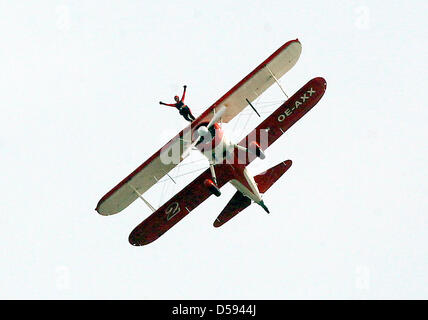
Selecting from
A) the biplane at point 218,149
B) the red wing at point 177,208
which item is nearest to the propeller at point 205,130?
the biplane at point 218,149

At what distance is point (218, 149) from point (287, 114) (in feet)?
9.81

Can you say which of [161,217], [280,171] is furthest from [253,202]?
[161,217]

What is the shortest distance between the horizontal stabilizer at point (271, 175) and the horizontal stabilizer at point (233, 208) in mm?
927

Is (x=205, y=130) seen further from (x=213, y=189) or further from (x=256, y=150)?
(x=213, y=189)

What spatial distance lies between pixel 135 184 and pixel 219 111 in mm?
4592

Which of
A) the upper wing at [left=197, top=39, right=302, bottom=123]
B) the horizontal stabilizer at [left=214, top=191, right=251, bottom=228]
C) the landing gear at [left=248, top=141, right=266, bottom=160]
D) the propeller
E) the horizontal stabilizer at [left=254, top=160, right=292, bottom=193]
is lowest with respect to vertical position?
the horizontal stabilizer at [left=214, top=191, right=251, bottom=228]

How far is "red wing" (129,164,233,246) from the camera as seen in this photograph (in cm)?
3559

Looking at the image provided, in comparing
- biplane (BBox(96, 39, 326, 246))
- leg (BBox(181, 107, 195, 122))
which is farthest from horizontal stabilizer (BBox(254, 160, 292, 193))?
leg (BBox(181, 107, 195, 122))

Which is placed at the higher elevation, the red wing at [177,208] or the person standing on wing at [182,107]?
the person standing on wing at [182,107]

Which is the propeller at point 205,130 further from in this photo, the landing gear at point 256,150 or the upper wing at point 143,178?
the landing gear at point 256,150

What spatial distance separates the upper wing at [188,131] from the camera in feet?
114

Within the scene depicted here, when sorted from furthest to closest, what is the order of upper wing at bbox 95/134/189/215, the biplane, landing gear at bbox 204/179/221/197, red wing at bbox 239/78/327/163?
upper wing at bbox 95/134/189/215, the biplane, red wing at bbox 239/78/327/163, landing gear at bbox 204/179/221/197

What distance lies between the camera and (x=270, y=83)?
3547 cm

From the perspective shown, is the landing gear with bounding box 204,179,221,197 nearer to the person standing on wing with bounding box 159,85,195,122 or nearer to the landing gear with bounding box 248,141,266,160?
the landing gear with bounding box 248,141,266,160
